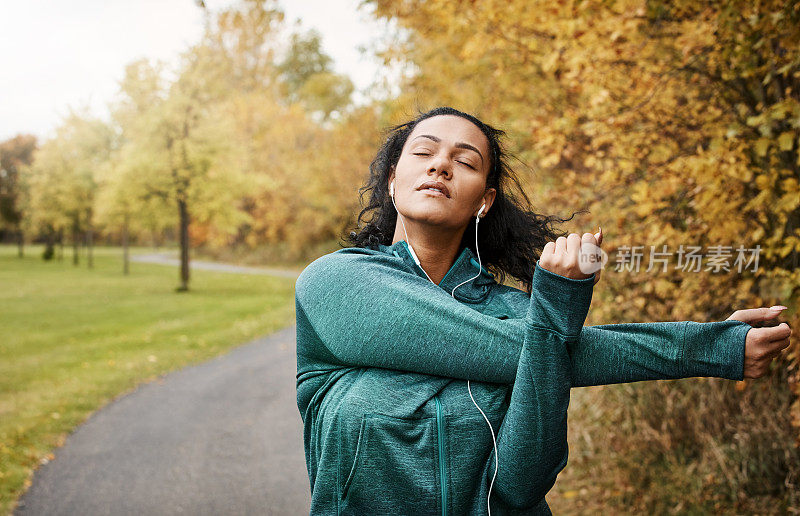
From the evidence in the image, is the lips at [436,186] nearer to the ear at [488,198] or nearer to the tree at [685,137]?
the ear at [488,198]

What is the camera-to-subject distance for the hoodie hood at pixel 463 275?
182cm

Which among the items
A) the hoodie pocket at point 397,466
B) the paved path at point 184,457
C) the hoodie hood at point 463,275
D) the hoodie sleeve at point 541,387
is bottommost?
the paved path at point 184,457

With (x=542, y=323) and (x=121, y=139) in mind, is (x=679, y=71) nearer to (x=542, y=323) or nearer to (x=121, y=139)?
(x=542, y=323)

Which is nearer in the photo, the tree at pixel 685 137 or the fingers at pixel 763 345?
the fingers at pixel 763 345

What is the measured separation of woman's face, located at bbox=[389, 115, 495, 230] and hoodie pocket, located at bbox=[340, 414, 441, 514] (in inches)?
24.1

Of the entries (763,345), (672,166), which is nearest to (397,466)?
(763,345)

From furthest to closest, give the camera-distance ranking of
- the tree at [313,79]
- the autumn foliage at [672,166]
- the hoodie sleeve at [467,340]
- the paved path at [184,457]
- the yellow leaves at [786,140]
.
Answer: the tree at [313,79] < the paved path at [184,457] < the autumn foliage at [672,166] < the yellow leaves at [786,140] < the hoodie sleeve at [467,340]

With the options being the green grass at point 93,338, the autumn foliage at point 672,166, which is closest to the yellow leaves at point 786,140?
the autumn foliage at point 672,166

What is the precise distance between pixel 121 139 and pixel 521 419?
32.7 meters

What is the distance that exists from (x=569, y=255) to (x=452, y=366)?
405 mm

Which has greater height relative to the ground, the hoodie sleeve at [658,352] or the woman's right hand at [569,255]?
the woman's right hand at [569,255]

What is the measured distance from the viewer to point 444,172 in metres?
1.82

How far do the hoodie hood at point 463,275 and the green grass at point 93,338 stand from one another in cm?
453

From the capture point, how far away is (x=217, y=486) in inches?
203
